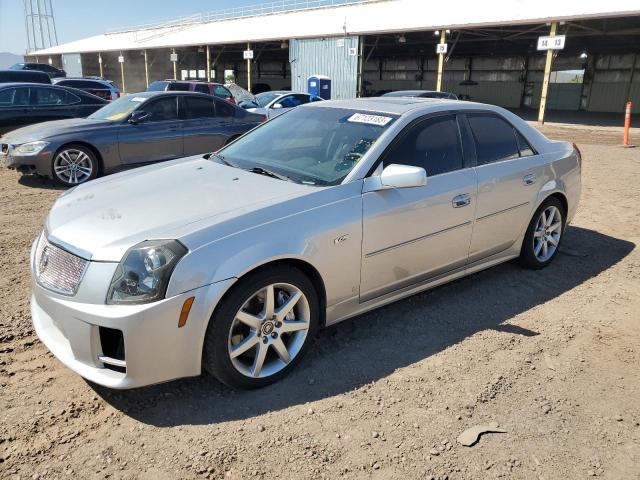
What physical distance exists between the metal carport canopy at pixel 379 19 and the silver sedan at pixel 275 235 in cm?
1881

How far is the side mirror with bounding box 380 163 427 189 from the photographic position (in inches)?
126

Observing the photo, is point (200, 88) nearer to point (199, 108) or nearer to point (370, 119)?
point (199, 108)

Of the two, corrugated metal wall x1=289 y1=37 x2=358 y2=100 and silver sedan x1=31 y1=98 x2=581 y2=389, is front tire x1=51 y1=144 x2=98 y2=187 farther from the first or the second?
corrugated metal wall x1=289 y1=37 x2=358 y2=100

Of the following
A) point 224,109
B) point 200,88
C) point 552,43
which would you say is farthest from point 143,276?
point 552,43

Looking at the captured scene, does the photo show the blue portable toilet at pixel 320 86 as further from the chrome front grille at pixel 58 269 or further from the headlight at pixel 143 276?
the headlight at pixel 143 276

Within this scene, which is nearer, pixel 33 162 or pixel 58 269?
pixel 58 269

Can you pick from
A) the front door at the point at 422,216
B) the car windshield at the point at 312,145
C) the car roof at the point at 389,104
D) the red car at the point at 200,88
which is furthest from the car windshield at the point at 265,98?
the front door at the point at 422,216

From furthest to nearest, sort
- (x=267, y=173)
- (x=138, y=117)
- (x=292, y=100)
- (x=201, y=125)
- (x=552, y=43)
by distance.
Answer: (x=552, y=43) < (x=292, y=100) < (x=201, y=125) < (x=138, y=117) < (x=267, y=173)

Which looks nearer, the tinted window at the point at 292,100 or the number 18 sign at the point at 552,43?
the tinted window at the point at 292,100

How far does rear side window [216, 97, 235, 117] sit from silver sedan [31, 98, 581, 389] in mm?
5265

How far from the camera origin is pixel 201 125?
29.4 ft

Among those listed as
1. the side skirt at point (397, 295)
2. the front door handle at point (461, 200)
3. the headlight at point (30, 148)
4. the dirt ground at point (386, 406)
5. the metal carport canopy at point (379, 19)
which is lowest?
the dirt ground at point (386, 406)

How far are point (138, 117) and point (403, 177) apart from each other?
631 centimetres

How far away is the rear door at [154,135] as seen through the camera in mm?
8203
